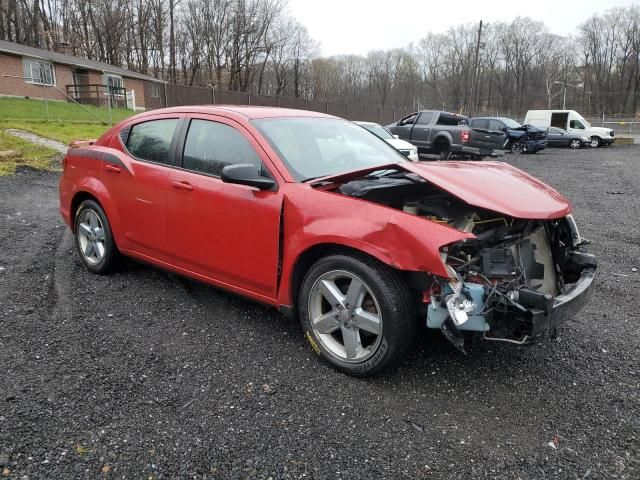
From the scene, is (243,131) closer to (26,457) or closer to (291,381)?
(291,381)

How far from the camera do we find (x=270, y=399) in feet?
9.36

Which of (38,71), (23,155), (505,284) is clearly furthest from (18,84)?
(505,284)

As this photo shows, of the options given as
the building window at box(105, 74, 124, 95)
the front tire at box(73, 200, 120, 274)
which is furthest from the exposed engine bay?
the building window at box(105, 74, 124, 95)

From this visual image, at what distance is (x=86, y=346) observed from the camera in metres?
3.41

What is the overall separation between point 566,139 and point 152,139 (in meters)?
27.5

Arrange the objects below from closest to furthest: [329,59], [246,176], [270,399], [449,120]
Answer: [270,399] → [246,176] → [449,120] → [329,59]

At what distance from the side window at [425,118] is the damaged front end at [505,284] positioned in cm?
1491

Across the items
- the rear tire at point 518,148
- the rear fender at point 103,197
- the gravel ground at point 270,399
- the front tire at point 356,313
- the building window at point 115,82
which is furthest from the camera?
the building window at point 115,82

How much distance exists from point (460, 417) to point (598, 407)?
2.67 ft

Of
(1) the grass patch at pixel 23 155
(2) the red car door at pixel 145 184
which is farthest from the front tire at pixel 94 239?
(1) the grass patch at pixel 23 155

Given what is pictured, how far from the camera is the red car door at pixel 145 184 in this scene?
13.2ft

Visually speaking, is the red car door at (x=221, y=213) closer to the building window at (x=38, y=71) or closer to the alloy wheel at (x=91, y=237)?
the alloy wheel at (x=91, y=237)

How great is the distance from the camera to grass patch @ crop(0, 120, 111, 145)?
16.3 metres

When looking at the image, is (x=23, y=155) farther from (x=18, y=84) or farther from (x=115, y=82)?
(x=115, y=82)
